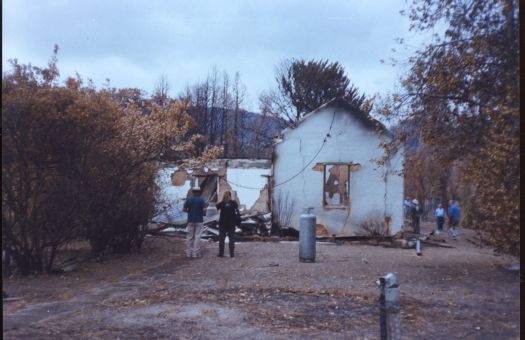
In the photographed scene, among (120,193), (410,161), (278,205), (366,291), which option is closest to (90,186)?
(120,193)

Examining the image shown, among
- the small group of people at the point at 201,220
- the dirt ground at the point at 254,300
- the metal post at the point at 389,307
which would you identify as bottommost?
the dirt ground at the point at 254,300

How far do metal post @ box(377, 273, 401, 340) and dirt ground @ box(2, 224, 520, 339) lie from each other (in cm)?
181

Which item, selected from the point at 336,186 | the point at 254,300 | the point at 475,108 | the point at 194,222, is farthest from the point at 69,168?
the point at 336,186

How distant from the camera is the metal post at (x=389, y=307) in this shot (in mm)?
4238

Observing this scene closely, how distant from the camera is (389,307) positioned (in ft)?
14.0

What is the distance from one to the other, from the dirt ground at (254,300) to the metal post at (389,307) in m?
1.81

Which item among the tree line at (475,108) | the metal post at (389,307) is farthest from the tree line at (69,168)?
the metal post at (389,307)

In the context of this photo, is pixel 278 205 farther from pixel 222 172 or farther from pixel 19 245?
pixel 19 245

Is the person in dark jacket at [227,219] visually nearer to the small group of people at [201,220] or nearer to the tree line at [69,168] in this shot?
the small group of people at [201,220]

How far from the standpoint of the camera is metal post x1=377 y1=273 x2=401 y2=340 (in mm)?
4238

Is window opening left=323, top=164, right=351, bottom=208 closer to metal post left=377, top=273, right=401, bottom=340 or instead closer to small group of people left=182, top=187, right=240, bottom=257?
small group of people left=182, top=187, right=240, bottom=257

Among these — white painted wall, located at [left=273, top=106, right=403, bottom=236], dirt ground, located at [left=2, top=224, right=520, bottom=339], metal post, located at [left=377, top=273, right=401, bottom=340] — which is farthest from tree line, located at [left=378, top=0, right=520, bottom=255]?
white painted wall, located at [left=273, top=106, right=403, bottom=236]

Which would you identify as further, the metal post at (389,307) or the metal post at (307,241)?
the metal post at (307,241)

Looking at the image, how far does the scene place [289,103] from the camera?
39.1 metres
